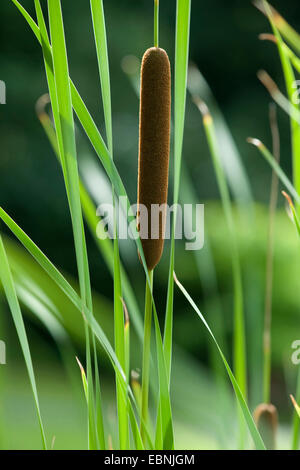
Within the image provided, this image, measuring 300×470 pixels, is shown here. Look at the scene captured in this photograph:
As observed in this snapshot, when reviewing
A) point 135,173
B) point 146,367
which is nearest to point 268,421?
point 146,367

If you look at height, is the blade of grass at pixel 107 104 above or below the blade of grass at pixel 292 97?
below

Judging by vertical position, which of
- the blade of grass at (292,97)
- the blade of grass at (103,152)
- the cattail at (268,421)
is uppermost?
the blade of grass at (292,97)

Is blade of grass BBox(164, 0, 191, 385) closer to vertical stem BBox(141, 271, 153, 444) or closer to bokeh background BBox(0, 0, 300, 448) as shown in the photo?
vertical stem BBox(141, 271, 153, 444)

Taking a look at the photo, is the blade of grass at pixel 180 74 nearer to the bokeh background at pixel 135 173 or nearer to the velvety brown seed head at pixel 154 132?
the velvety brown seed head at pixel 154 132

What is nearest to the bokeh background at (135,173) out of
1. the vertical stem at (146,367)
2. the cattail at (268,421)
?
the cattail at (268,421)

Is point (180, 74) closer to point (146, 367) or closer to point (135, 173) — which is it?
point (146, 367)

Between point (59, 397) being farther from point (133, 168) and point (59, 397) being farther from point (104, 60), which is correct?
point (104, 60)
